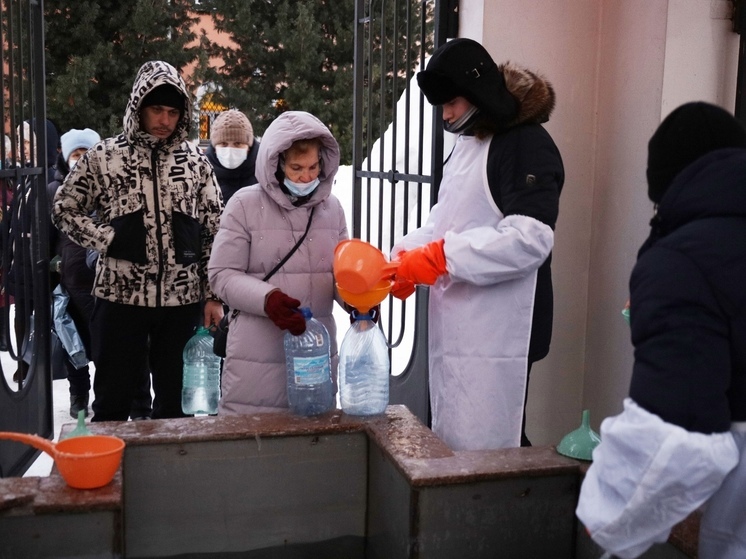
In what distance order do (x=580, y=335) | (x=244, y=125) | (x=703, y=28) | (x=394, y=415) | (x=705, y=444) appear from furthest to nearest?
1. (x=244, y=125)
2. (x=580, y=335)
3. (x=703, y=28)
4. (x=394, y=415)
5. (x=705, y=444)

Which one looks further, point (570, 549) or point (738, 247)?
point (570, 549)

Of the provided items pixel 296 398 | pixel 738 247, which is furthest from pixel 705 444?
pixel 296 398

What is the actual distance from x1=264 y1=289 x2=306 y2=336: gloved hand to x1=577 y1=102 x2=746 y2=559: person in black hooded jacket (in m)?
1.30

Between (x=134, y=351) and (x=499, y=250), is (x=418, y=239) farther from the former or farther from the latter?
(x=134, y=351)

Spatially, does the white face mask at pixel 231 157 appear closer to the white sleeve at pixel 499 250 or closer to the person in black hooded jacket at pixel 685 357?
the white sleeve at pixel 499 250

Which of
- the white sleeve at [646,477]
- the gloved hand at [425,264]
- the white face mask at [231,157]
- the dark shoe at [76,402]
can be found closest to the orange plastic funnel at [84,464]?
the gloved hand at [425,264]

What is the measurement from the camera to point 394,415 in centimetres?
251

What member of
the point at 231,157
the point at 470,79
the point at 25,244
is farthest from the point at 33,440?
the point at 231,157

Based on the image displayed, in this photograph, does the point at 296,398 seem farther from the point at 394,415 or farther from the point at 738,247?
the point at 738,247

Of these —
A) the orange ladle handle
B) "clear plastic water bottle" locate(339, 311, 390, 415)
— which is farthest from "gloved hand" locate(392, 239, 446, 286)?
the orange ladle handle

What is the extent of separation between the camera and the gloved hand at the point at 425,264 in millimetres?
2545

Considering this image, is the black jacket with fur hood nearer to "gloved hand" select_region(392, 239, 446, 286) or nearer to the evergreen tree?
"gloved hand" select_region(392, 239, 446, 286)

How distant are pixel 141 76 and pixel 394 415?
1769mm

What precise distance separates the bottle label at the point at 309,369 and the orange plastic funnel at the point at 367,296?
21 centimetres
